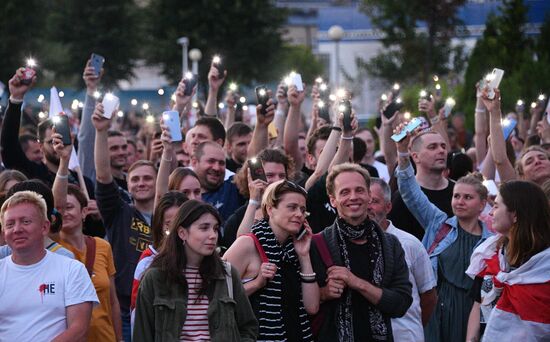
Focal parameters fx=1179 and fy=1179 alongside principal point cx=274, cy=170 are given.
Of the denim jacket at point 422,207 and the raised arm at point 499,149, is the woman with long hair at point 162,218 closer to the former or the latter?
the denim jacket at point 422,207

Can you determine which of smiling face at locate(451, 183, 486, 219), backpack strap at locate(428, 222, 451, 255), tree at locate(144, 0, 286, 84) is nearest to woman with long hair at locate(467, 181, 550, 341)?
smiling face at locate(451, 183, 486, 219)

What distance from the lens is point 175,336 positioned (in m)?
6.52

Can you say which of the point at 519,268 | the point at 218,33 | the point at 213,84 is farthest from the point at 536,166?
the point at 218,33

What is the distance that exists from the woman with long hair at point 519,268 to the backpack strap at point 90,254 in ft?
8.51

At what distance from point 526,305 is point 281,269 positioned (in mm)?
1477

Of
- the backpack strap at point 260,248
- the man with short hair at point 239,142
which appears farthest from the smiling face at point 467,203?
the man with short hair at point 239,142

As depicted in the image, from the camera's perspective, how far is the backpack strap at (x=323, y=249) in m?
7.24

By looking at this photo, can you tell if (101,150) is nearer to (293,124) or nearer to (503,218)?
(293,124)

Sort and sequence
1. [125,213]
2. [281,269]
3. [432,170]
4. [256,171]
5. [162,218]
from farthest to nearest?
[432,170] → [125,213] → [256,171] → [162,218] → [281,269]

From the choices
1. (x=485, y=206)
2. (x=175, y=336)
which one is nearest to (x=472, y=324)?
(x=485, y=206)

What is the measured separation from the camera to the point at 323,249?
7.28 metres

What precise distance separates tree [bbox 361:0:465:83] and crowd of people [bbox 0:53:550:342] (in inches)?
1173

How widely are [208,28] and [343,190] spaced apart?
40.6 m

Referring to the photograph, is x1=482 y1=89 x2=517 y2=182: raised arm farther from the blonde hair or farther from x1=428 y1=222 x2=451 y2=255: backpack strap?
the blonde hair
